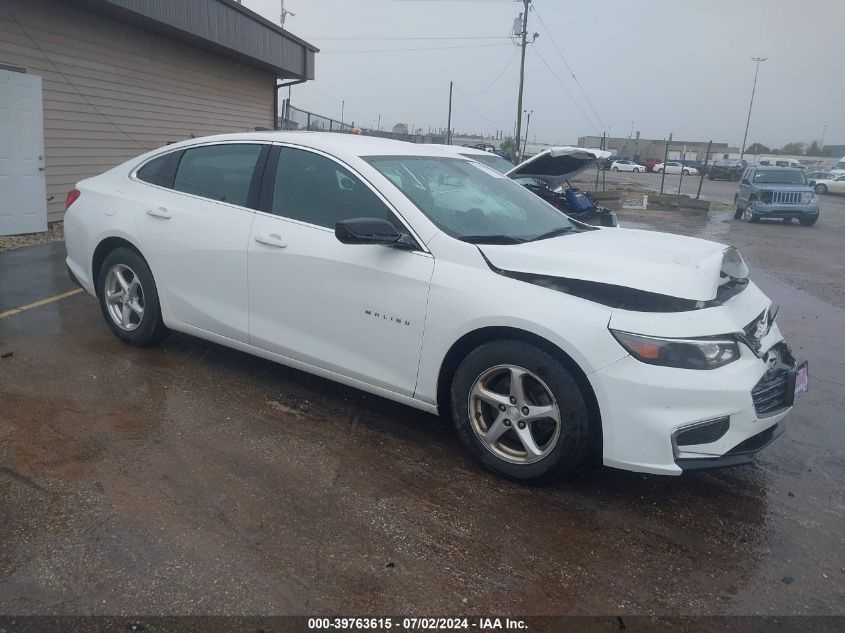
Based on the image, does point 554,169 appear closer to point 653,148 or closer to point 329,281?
point 329,281

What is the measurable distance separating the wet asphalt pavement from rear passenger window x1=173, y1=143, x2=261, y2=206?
124 centimetres

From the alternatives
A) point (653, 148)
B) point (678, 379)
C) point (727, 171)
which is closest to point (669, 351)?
point (678, 379)

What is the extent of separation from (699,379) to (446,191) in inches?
72.9

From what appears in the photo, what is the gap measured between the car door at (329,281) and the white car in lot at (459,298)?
1 cm

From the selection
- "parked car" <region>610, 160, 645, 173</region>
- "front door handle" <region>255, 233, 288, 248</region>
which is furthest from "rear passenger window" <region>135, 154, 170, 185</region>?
"parked car" <region>610, 160, 645, 173</region>

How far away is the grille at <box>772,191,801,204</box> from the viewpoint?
741 inches

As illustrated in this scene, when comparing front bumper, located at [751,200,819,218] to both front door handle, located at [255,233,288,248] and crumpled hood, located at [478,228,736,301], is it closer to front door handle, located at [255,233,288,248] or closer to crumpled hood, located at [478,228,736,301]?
crumpled hood, located at [478,228,736,301]

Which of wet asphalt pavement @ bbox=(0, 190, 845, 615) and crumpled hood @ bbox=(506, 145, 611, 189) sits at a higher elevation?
crumpled hood @ bbox=(506, 145, 611, 189)

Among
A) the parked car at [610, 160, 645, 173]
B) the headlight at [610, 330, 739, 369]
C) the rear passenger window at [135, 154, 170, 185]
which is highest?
the parked car at [610, 160, 645, 173]

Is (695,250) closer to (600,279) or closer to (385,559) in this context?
(600,279)

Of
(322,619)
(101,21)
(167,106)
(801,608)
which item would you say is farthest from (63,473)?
(167,106)

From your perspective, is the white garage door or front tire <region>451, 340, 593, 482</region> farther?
the white garage door

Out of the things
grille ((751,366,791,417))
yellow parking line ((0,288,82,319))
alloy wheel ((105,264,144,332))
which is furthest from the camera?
yellow parking line ((0,288,82,319))

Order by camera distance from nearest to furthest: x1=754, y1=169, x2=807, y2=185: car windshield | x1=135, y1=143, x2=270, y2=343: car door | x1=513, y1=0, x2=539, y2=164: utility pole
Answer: x1=135, y1=143, x2=270, y2=343: car door → x1=754, y1=169, x2=807, y2=185: car windshield → x1=513, y1=0, x2=539, y2=164: utility pole
